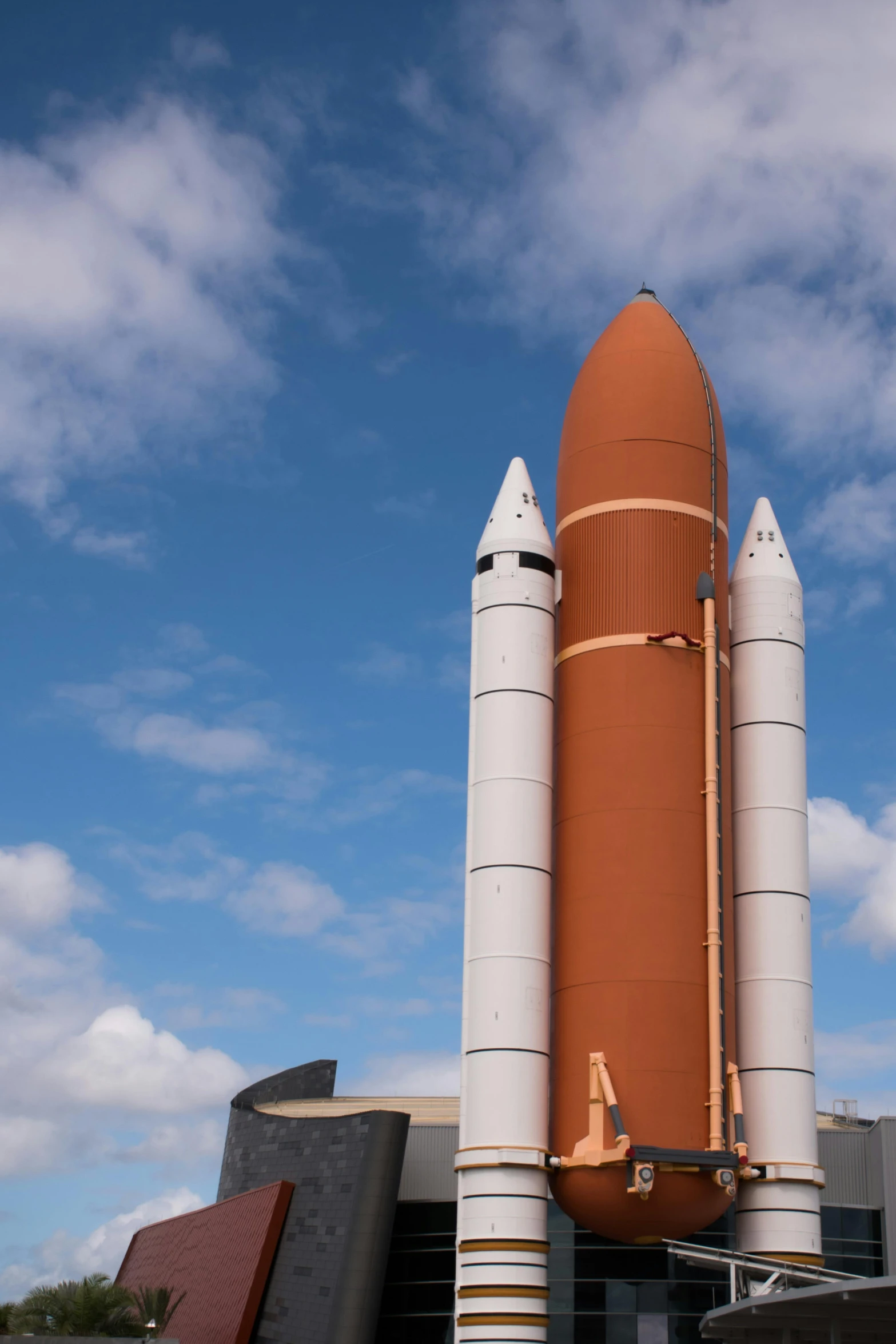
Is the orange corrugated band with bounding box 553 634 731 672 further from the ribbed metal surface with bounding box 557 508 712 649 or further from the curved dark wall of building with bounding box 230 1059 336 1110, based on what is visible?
the curved dark wall of building with bounding box 230 1059 336 1110

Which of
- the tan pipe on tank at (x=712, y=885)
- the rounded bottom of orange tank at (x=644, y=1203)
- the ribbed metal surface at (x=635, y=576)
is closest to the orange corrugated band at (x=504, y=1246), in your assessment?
the rounded bottom of orange tank at (x=644, y=1203)

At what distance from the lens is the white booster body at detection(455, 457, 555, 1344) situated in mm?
27938

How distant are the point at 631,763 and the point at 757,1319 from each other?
10875mm

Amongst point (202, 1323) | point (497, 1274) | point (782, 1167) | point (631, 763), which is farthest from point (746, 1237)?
point (202, 1323)

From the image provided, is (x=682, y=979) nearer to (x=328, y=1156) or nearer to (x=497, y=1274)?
(x=497, y=1274)

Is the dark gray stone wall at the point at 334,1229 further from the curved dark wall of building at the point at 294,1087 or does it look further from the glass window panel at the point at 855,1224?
the glass window panel at the point at 855,1224

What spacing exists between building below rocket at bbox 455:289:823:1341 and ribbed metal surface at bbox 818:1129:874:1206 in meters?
7.63

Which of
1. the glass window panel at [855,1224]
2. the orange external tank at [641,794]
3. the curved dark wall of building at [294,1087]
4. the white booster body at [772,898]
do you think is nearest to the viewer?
the orange external tank at [641,794]

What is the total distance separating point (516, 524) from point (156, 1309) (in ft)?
69.8

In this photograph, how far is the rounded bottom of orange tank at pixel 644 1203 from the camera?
2744 cm

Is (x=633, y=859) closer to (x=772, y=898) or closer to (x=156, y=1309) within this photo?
(x=772, y=898)

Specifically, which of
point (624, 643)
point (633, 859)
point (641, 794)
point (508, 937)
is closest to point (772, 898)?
point (633, 859)

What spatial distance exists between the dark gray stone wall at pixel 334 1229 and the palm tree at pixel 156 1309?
2435 mm

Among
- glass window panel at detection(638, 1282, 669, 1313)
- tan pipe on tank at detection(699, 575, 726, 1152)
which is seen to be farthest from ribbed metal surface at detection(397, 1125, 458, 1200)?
tan pipe on tank at detection(699, 575, 726, 1152)
